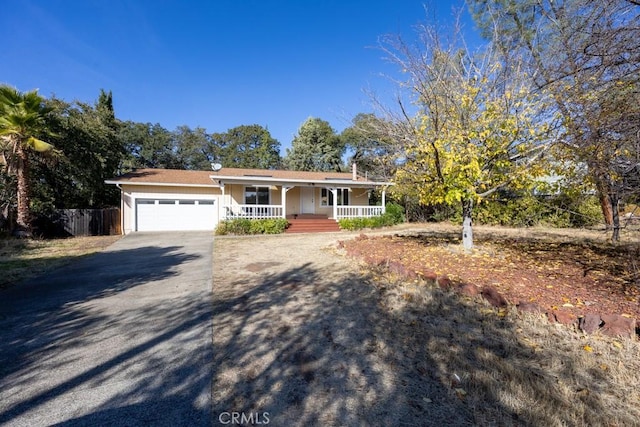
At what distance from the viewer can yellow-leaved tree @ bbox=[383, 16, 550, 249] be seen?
6254mm

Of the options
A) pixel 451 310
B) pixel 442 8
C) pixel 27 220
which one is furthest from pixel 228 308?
pixel 27 220

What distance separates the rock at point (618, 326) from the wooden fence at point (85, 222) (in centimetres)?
1842

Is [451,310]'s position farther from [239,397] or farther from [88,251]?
[88,251]

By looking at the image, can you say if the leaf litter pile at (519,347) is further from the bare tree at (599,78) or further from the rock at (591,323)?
the bare tree at (599,78)

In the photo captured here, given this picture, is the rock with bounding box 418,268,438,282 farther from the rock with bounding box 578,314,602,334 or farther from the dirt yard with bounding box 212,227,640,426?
the rock with bounding box 578,314,602,334

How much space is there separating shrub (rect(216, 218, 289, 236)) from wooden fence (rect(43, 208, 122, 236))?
19.7 ft

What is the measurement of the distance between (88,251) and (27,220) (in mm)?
4655

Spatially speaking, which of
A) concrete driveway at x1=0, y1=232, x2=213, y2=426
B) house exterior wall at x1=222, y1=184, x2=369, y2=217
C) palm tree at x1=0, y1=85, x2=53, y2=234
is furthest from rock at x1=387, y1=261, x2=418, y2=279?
palm tree at x1=0, y1=85, x2=53, y2=234

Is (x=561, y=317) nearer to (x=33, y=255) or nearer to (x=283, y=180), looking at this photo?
(x=33, y=255)

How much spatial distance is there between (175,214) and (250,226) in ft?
17.3

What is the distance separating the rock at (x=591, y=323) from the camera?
335cm

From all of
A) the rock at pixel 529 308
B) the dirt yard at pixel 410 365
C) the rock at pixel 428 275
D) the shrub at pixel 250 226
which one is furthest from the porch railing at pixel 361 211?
the rock at pixel 529 308

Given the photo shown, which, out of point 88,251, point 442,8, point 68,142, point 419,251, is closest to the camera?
point 442,8

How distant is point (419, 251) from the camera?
8.02m
